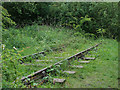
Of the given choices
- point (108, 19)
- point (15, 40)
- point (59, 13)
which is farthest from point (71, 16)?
point (15, 40)

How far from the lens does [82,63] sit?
6223mm

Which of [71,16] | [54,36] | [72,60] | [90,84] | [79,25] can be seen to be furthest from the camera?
[71,16]

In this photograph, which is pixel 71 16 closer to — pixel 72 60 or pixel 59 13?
pixel 59 13

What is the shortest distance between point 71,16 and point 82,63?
10289mm

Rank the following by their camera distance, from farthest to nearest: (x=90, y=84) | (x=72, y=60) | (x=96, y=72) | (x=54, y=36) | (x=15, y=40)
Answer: (x=54, y=36) → (x=15, y=40) → (x=72, y=60) → (x=96, y=72) → (x=90, y=84)

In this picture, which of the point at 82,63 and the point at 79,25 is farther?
the point at 79,25

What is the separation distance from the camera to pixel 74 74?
4.95 meters

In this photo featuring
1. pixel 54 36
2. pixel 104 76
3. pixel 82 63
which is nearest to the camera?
pixel 104 76

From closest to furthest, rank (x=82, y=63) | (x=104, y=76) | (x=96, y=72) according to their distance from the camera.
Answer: (x=104, y=76) → (x=96, y=72) → (x=82, y=63)

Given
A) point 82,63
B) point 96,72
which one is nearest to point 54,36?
point 82,63

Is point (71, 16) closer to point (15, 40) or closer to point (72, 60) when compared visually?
point (15, 40)

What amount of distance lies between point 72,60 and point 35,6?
9748 mm

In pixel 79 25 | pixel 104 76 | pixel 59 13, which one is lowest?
pixel 104 76

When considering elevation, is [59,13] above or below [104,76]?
above
